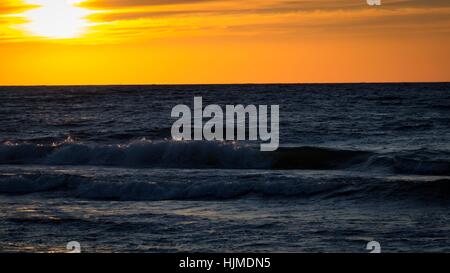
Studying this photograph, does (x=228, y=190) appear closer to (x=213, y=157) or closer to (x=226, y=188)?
(x=226, y=188)

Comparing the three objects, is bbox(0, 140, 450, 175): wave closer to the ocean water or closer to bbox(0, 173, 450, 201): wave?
the ocean water

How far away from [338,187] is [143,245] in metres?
7.32

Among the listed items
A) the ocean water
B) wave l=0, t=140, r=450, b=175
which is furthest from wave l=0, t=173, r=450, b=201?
wave l=0, t=140, r=450, b=175

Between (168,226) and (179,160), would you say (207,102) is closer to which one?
(179,160)

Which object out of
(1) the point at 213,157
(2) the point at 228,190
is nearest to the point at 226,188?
(2) the point at 228,190

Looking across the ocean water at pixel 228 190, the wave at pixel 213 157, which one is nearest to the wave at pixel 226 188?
the ocean water at pixel 228 190

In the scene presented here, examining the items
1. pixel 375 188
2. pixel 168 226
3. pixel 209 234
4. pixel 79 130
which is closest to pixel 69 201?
pixel 168 226

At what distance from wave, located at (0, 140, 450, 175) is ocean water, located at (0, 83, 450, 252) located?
49 mm

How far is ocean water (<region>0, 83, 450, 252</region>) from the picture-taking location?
460 inches

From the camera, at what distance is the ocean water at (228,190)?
1168 cm

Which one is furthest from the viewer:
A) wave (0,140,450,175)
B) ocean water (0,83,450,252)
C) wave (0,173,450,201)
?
wave (0,140,450,175)

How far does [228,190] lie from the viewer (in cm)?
1744

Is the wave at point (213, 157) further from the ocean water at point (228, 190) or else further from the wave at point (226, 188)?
the wave at point (226, 188)

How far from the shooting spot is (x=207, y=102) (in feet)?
202
